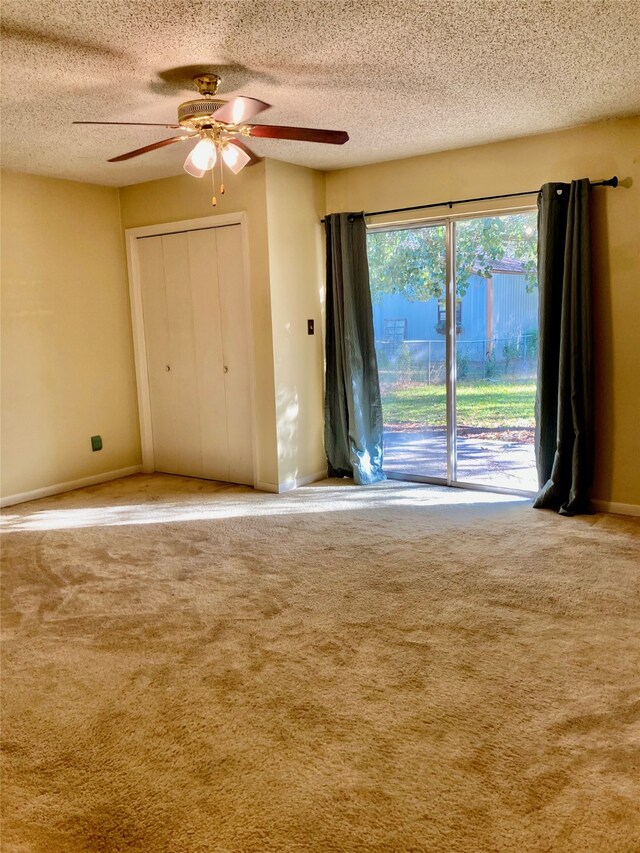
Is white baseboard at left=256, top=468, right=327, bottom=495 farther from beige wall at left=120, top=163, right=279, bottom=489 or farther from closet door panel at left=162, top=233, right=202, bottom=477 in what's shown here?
closet door panel at left=162, top=233, right=202, bottom=477

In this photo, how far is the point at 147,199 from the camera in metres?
5.80

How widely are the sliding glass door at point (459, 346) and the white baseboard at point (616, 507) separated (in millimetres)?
543

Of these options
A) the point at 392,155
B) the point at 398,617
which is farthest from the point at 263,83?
the point at 398,617

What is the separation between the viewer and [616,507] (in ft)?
15.1

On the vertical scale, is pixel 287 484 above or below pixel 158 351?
below

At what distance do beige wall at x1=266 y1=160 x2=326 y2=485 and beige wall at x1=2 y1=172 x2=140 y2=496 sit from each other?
1.60 meters

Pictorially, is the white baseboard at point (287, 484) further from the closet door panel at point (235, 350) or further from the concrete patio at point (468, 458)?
the concrete patio at point (468, 458)

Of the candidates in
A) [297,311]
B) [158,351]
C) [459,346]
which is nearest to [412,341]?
[459,346]

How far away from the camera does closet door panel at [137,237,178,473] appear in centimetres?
590

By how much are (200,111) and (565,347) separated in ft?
8.55

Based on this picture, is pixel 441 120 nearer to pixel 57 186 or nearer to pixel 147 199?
pixel 147 199

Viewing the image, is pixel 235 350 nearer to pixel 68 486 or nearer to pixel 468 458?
pixel 68 486

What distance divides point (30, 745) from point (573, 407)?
3553 mm

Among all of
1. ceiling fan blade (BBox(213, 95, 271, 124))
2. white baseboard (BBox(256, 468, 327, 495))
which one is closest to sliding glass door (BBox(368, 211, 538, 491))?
white baseboard (BBox(256, 468, 327, 495))
